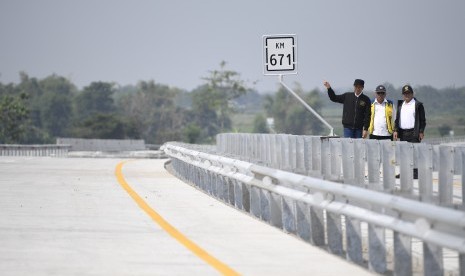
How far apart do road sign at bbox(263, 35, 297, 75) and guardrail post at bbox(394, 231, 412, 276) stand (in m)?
18.4

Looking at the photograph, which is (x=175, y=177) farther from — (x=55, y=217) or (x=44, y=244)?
(x=44, y=244)

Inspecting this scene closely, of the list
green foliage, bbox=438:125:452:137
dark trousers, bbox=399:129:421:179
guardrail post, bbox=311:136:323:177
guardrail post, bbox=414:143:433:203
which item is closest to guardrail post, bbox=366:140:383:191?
guardrail post, bbox=414:143:433:203

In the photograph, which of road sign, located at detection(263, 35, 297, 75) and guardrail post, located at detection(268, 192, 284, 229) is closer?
guardrail post, located at detection(268, 192, 284, 229)

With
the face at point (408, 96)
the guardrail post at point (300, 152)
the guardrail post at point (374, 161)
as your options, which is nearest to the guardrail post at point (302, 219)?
the guardrail post at point (374, 161)

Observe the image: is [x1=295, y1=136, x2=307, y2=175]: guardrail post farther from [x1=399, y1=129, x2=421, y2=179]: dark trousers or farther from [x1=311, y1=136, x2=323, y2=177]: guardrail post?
[x1=399, y1=129, x2=421, y2=179]: dark trousers

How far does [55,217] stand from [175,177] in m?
15.0

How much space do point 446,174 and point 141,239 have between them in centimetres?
356

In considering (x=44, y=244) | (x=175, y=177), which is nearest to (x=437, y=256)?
(x=44, y=244)

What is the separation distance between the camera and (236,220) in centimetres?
1845

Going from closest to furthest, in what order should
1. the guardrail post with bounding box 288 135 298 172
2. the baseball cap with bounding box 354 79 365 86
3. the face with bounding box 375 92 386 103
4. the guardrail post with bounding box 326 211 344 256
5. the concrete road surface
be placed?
the concrete road surface, the guardrail post with bounding box 326 211 344 256, the face with bounding box 375 92 386 103, the guardrail post with bounding box 288 135 298 172, the baseball cap with bounding box 354 79 365 86

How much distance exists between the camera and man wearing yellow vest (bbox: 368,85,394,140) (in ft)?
80.2

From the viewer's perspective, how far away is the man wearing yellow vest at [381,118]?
24453 mm

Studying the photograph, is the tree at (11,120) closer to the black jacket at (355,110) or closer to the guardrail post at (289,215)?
the black jacket at (355,110)

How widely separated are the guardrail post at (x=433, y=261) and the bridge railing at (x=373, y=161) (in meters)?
0.40
